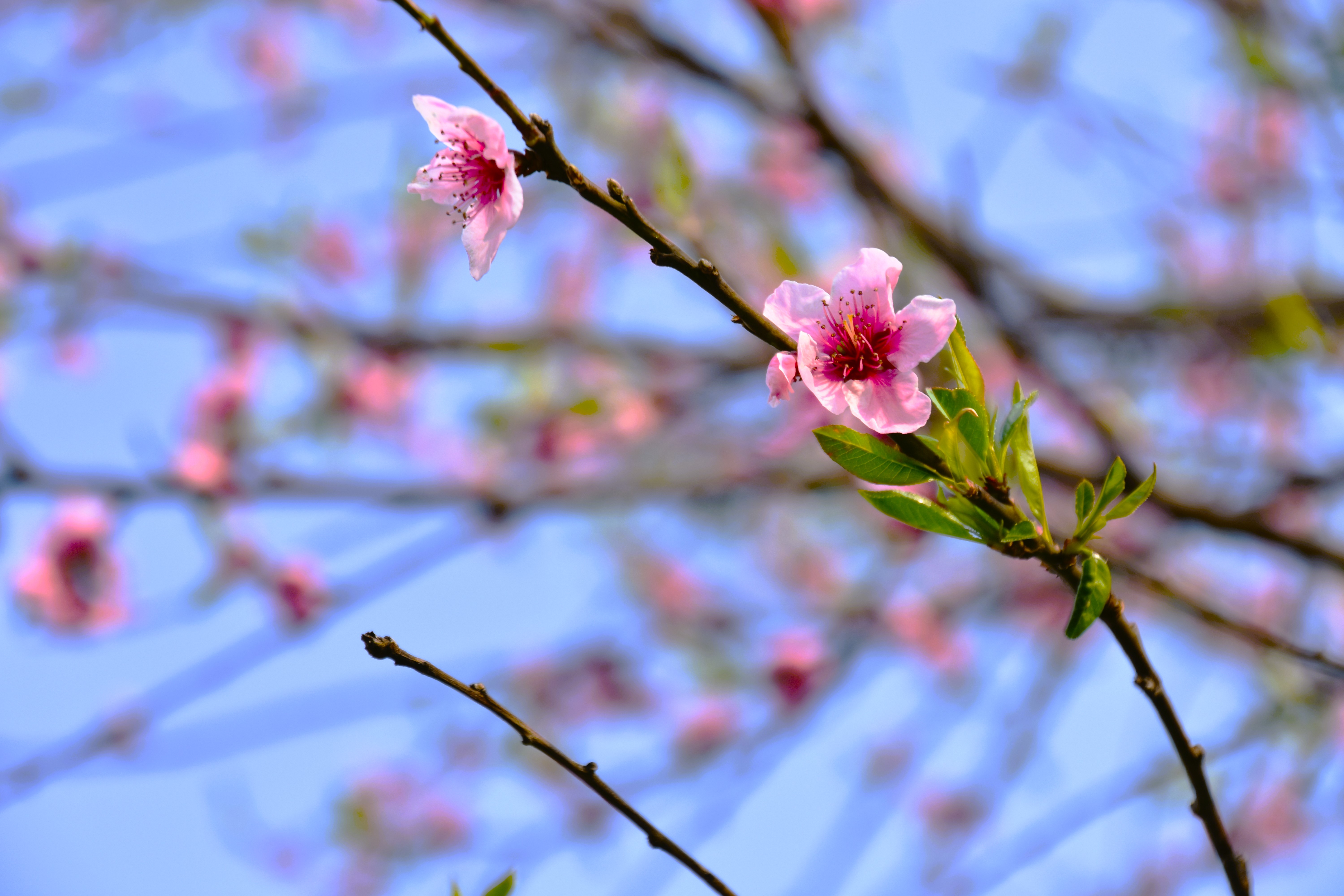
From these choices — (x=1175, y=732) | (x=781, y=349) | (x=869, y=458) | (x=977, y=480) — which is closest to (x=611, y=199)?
(x=781, y=349)

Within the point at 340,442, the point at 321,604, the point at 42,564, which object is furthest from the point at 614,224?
the point at 42,564

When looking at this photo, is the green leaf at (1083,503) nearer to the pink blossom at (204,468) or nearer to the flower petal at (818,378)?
the flower petal at (818,378)

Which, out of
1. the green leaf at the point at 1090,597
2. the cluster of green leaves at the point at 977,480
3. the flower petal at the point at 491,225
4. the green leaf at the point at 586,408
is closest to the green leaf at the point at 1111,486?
the cluster of green leaves at the point at 977,480

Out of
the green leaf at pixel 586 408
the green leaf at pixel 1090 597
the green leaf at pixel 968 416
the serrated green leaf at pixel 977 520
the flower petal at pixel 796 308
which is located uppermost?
the green leaf at pixel 586 408

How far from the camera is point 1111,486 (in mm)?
898

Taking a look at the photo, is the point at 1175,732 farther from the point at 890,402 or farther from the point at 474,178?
the point at 474,178

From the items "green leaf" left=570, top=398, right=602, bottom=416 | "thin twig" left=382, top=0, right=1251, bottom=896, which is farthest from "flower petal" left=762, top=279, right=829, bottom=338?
"green leaf" left=570, top=398, right=602, bottom=416

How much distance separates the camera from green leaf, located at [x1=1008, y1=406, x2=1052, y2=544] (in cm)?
86

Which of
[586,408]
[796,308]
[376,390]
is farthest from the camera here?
[376,390]

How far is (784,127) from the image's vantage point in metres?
3.34

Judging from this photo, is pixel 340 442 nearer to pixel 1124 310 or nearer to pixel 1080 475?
pixel 1080 475

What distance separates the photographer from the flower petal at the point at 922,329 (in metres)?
0.93

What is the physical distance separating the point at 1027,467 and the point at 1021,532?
0.11 meters

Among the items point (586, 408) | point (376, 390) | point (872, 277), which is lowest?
point (872, 277)
